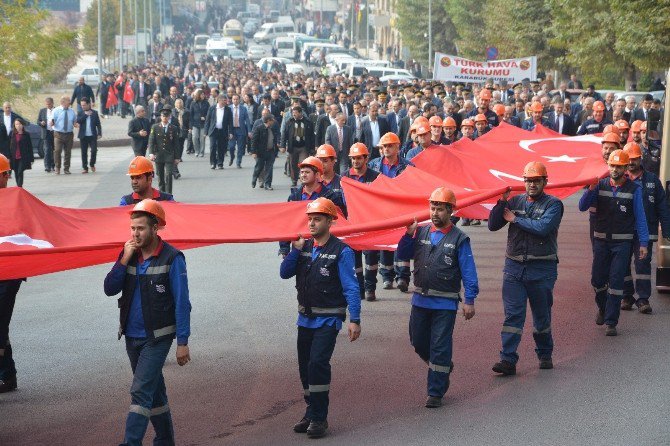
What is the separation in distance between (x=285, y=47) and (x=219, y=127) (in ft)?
242

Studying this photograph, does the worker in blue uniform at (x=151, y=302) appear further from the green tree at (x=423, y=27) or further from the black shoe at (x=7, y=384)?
the green tree at (x=423, y=27)

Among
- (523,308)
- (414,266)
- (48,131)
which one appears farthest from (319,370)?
(48,131)

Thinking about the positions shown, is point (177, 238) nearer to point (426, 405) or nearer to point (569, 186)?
point (426, 405)

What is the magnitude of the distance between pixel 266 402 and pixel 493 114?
15.2 meters

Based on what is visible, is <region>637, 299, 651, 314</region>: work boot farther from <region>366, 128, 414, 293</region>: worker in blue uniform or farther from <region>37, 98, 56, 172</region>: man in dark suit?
<region>37, 98, 56, 172</region>: man in dark suit

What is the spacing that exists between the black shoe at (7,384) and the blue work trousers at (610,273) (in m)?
6.31

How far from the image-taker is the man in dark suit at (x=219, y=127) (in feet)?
104

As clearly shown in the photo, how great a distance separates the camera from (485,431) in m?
10.3

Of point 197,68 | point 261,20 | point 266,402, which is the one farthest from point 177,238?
point 261,20

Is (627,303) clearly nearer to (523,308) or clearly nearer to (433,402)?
(523,308)

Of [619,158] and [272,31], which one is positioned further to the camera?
[272,31]

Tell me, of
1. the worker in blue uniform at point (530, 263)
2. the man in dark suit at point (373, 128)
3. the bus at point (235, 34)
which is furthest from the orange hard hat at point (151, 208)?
the bus at point (235, 34)

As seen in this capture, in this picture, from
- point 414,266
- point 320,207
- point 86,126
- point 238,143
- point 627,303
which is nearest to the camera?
point 320,207

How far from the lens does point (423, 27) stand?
72625 mm
